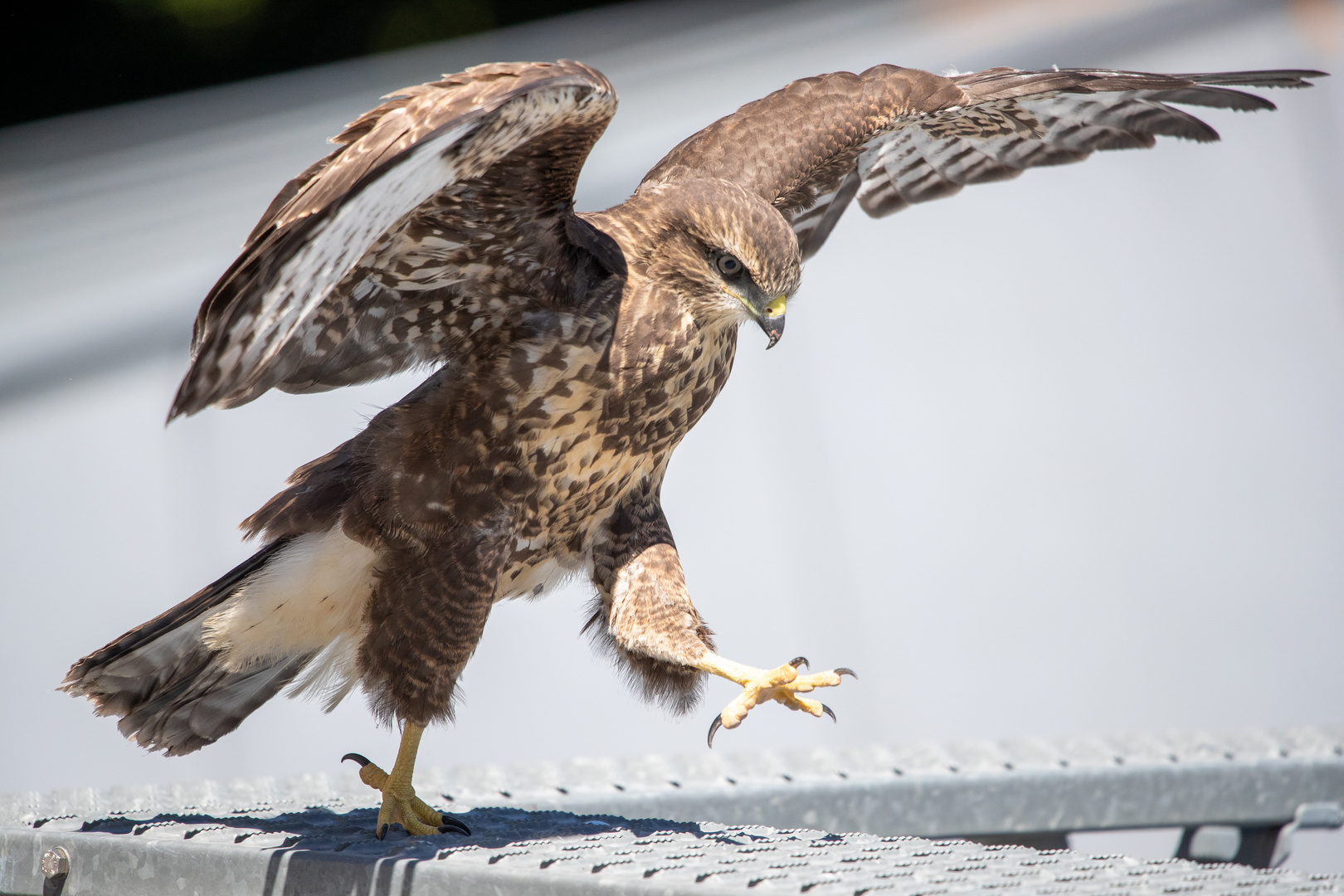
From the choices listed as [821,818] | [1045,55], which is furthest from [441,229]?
[1045,55]

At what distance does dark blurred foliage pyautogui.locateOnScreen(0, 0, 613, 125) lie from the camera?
599cm

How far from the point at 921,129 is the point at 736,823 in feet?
5.97

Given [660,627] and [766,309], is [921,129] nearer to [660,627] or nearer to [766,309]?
[766,309]

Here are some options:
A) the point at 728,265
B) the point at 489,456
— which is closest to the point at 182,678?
the point at 489,456

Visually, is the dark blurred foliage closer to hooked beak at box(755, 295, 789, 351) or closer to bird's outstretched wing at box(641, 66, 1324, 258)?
bird's outstretched wing at box(641, 66, 1324, 258)

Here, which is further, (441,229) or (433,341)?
(433,341)

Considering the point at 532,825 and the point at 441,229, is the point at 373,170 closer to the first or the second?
the point at 441,229

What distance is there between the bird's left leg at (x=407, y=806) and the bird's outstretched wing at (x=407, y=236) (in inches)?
26.9

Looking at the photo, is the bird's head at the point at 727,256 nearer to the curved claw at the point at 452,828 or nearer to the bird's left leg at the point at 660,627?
the bird's left leg at the point at 660,627

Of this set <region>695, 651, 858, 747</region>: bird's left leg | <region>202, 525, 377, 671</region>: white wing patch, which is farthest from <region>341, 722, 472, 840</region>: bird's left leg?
<region>695, 651, 858, 747</region>: bird's left leg

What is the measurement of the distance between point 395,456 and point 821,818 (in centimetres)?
119

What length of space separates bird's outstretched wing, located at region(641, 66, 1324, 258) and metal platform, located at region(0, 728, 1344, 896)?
1.31 m

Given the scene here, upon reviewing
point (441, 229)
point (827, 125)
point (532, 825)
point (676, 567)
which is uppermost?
point (827, 125)

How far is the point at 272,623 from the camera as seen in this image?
2363 millimetres
